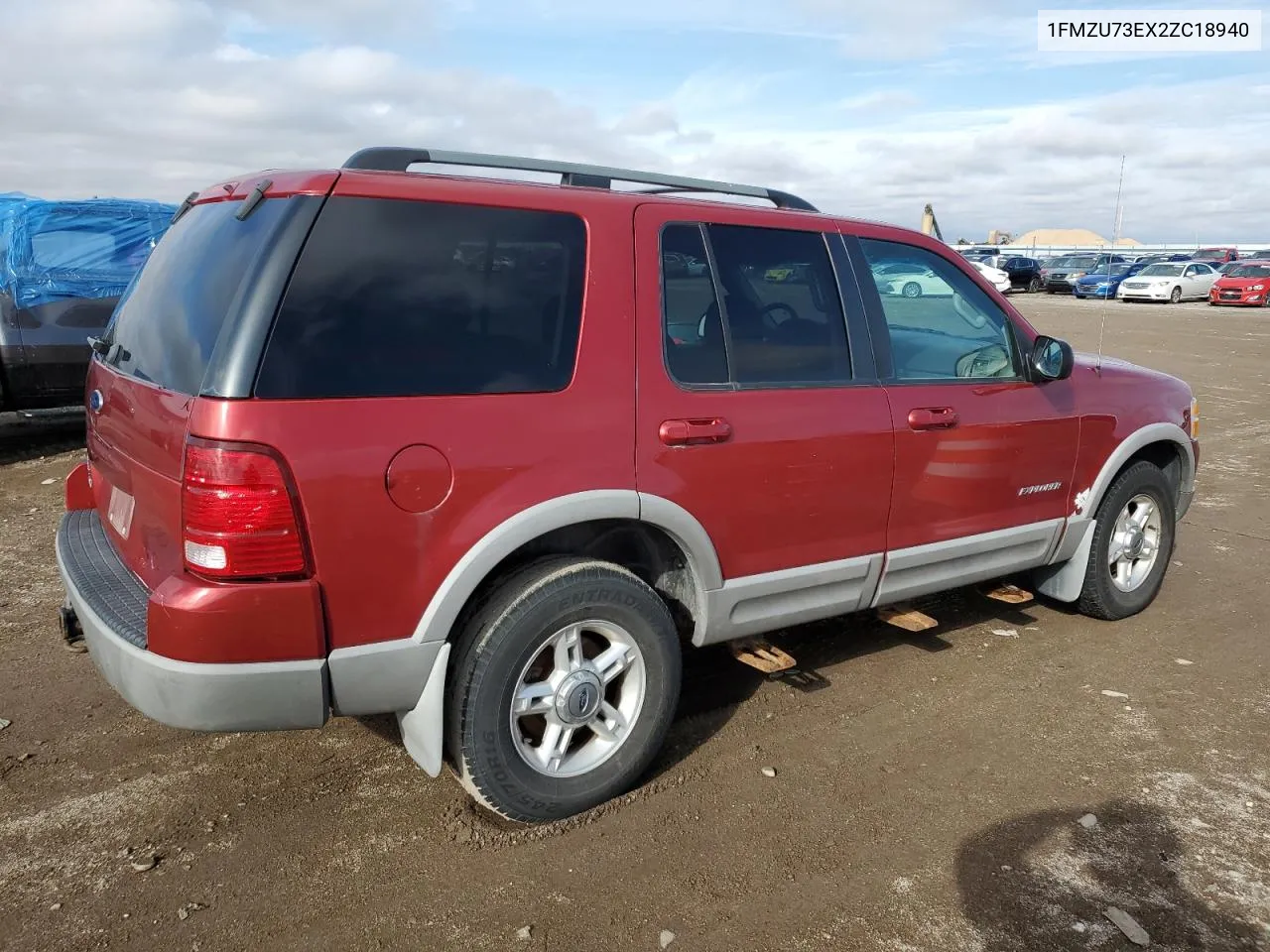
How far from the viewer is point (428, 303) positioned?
2785mm

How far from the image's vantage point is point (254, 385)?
2.50 meters

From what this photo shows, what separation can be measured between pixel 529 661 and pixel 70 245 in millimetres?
7594

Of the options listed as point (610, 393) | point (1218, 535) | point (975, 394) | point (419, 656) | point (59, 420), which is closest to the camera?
point (419, 656)

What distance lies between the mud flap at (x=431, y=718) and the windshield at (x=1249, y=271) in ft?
114

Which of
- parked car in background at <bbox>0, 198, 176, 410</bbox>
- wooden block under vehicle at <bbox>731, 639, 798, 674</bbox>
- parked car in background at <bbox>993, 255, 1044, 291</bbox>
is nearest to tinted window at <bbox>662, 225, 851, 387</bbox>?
wooden block under vehicle at <bbox>731, 639, 798, 674</bbox>

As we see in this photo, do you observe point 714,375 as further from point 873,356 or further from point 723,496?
point 873,356

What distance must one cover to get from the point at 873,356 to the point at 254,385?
2.29m

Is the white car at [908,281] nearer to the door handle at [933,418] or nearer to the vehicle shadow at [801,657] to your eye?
the door handle at [933,418]

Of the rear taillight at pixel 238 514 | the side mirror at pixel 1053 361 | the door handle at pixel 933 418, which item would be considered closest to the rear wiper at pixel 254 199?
the rear taillight at pixel 238 514

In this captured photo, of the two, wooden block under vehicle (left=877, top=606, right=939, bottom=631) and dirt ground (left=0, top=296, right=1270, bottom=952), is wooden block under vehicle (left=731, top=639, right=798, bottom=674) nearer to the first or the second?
dirt ground (left=0, top=296, right=1270, bottom=952)

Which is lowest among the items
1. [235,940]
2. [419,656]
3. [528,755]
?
[235,940]

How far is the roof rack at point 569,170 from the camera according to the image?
10.2ft

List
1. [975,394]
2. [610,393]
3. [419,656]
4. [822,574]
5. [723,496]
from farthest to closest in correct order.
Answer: [975,394], [822,574], [723,496], [610,393], [419,656]

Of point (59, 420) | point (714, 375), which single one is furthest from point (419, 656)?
point (59, 420)
